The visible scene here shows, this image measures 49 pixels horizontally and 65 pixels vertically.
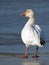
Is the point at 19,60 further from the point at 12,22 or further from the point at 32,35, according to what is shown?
the point at 12,22

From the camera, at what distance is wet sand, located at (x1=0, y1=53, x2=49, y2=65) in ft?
35.2

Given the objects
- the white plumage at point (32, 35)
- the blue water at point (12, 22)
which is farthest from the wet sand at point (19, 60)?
the blue water at point (12, 22)

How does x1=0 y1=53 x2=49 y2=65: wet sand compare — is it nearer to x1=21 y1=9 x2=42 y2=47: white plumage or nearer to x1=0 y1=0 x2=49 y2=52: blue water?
x1=21 y1=9 x2=42 y2=47: white plumage

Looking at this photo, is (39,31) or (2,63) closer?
(2,63)

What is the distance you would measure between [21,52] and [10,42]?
1.92 meters

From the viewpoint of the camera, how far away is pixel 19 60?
11.3 m

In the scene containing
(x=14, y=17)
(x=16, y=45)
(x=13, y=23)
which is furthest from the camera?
(x=14, y=17)

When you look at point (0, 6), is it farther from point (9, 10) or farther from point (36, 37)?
point (36, 37)

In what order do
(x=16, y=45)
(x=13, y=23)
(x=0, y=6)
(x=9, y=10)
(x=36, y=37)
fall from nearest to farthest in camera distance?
1. (x=36, y=37)
2. (x=16, y=45)
3. (x=13, y=23)
4. (x=9, y=10)
5. (x=0, y=6)

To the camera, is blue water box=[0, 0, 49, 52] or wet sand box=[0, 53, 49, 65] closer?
wet sand box=[0, 53, 49, 65]

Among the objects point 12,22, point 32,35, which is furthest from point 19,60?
point 12,22

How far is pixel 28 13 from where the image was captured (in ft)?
43.4

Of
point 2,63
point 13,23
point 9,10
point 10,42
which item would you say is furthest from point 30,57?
point 9,10

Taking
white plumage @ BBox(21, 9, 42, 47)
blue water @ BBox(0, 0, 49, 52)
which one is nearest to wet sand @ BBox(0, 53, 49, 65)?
white plumage @ BBox(21, 9, 42, 47)
